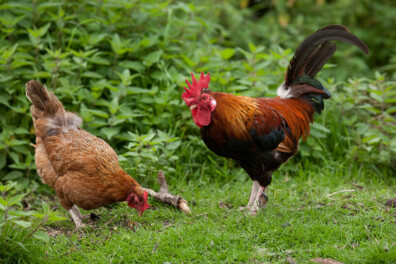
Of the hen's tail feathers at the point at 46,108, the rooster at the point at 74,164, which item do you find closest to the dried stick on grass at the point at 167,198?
the rooster at the point at 74,164

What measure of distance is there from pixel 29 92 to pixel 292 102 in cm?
317

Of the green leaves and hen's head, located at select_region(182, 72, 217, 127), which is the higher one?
hen's head, located at select_region(182, 72, 217, 127)

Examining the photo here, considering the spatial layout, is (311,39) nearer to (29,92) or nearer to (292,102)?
(292,102)

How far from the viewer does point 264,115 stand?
188 inches

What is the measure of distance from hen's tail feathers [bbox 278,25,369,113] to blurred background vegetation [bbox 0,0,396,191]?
1.07 metres

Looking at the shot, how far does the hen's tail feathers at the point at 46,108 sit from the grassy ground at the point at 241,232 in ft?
3.77

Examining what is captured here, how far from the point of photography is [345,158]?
6.71m

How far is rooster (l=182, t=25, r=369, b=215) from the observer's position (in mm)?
4551

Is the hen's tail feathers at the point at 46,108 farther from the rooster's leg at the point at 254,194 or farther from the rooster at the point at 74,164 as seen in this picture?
the rooster's leg at the point at 254,194

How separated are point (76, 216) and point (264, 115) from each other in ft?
7.86

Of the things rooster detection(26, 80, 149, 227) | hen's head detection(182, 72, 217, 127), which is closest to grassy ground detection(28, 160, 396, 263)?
rooster detection(26, 80, 149, 227)

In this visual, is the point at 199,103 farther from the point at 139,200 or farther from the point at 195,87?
the point at 139,200

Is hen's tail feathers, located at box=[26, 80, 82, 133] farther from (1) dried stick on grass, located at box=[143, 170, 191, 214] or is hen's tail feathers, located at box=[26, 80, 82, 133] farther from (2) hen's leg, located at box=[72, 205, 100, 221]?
(1) dried stick on grass, located at box=[143, 170, 191, 214]

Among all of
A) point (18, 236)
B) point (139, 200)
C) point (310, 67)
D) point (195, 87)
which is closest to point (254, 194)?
point (139, 200)
